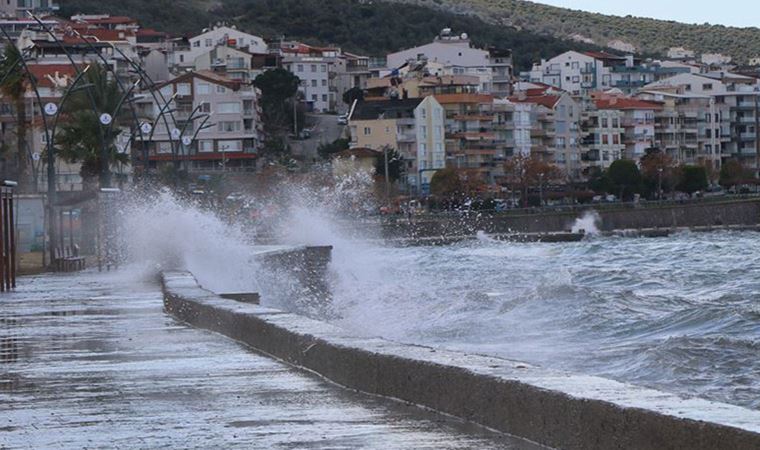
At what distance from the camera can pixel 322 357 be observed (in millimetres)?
11344

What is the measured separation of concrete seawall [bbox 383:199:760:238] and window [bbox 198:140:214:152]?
86.2ft

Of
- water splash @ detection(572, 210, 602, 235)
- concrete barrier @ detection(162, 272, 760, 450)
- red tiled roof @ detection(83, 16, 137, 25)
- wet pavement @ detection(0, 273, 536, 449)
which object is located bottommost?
water splash @ detection(572, 210, 602, 235)

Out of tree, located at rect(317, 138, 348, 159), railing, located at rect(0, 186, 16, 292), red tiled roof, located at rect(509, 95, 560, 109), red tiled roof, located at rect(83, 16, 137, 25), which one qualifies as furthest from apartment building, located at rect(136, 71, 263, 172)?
railing, located at rect(0, 186, 16, 292)

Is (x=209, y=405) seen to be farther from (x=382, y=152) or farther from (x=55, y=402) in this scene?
(x=382, y=152)

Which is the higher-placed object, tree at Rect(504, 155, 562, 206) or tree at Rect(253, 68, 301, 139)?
tree at Rect(253, 68, 301, 139)

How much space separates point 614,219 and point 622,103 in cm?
5134

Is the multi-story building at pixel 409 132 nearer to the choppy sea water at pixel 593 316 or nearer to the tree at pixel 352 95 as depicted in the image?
the tree at pixel 352 95

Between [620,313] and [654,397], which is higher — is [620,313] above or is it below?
below

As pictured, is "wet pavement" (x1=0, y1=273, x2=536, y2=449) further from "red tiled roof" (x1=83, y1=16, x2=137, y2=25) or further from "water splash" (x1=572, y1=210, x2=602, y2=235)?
"red tiled roof" (x1=83, y1=16, x2=137, y2=25)

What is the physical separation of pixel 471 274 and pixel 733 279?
12.2 meters

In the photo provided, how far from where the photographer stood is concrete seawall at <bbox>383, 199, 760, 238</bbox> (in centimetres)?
11500

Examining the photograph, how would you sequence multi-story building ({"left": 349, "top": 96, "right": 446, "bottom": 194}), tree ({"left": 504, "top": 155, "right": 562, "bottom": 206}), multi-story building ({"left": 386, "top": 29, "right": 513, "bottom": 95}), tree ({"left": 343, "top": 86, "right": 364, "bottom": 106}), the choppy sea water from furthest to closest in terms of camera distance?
multi-story building ({"left": 386, "top": 29, "right": 513, "bottom": 95}) < tree ({"left": 343, "top": 86, "right": 364, "bottom": 106}) < multi-story building ({"left": 349, "top": 96, "right": 446, "bottom": 194}) < tree ({"left": 504, "top": 155, "right": 562, "bottom": 206}) < the choppy sea water

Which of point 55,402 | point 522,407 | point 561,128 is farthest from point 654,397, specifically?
point 561,128

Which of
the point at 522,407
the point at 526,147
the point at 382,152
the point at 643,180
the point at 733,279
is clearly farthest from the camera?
the point at 526,147
